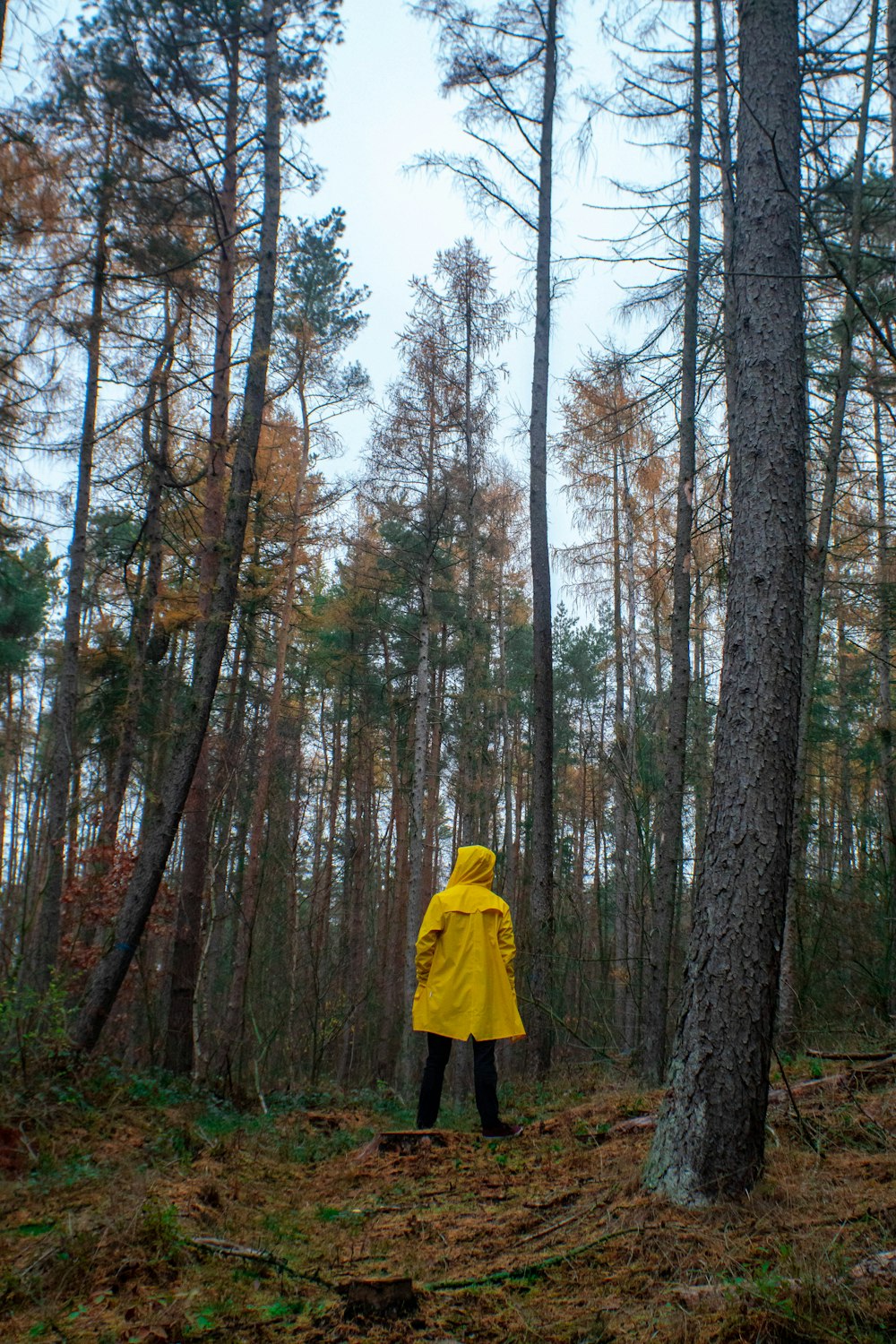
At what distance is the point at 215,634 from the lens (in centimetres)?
755

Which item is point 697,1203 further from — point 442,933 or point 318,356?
point 318,356

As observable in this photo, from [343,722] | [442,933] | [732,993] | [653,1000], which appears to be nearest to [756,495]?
[732,993]

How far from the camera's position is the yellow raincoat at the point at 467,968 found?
5426mm

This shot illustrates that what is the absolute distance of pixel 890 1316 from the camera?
1981 mm

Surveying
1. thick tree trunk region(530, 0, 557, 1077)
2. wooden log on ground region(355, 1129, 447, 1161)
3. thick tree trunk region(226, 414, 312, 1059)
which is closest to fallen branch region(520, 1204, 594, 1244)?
wooden log on ground region(355, 1129, 447, 1161)

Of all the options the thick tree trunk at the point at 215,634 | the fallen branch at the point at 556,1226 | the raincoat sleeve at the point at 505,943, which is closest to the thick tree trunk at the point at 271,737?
the thick tree trunk at the point at 215,634

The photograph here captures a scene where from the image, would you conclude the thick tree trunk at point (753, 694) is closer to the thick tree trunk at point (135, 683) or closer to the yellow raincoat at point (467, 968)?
the yellow raincoat at point (467, 968)

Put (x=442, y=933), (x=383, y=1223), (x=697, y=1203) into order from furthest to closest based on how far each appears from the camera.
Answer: (x=442, y=933) → (x=383, y=1223) → (x=697, y=1203)

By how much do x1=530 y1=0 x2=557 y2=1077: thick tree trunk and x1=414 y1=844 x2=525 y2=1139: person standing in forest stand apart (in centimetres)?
228

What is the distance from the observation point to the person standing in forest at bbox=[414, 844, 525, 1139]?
5406 millimetres

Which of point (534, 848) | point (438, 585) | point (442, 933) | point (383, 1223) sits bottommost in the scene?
point (383, 1223)

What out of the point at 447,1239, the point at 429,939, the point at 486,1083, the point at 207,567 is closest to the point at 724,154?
the point at 207,567

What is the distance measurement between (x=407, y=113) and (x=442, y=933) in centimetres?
899

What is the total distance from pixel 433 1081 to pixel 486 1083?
1.13 feet
